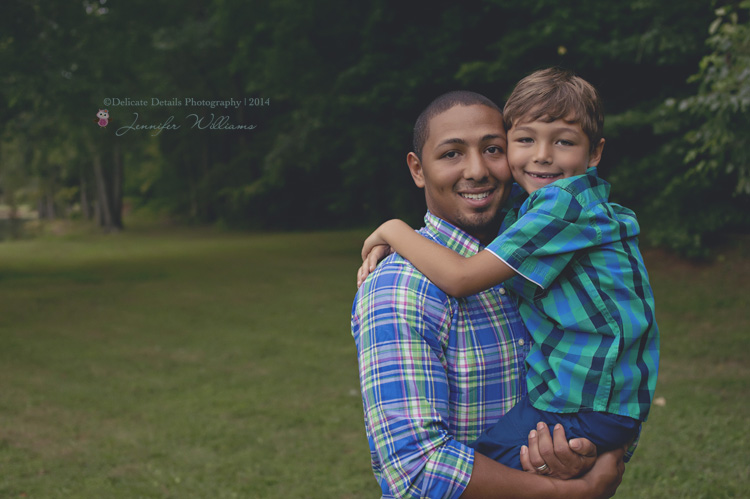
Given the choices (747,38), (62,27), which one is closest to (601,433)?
(747,38)

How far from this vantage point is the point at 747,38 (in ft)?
21.7

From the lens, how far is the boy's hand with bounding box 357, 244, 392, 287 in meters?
2.33

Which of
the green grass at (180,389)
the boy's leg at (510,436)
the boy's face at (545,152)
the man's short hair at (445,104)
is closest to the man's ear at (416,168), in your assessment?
the man's short hair at (445,104)

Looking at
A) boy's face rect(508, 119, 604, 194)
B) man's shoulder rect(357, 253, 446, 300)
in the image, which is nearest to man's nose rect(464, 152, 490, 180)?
boy's face rect(508, 119, 604, 194)

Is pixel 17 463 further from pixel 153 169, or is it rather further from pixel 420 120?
pixel 153 169

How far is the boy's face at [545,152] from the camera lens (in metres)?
2.16

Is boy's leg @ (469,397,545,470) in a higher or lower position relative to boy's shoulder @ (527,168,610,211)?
lower

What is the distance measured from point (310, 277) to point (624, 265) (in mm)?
14397

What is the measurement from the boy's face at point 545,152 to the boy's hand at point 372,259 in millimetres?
511

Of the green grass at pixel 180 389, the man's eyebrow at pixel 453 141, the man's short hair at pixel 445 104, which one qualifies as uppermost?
the man's short hair at pixel 445 104

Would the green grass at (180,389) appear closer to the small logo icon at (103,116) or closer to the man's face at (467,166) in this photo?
the small logo icon at (103,116)

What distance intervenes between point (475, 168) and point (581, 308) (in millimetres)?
526

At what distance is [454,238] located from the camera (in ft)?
7.28

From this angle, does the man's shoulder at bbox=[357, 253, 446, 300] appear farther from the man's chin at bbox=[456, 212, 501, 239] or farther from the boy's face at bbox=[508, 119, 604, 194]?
the boy's face at bbox=[508, 119, 604, 194]
